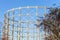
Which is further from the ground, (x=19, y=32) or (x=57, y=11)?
(x=57, y=11)

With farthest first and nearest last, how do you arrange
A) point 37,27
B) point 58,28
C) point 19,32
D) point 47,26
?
point 19,32, point 37,27, point 47,26, point 58,28

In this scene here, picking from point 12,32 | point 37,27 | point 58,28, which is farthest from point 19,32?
point 58,28

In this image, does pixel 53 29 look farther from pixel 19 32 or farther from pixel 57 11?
pixel 19 32

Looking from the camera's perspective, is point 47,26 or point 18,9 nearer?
point 47,26

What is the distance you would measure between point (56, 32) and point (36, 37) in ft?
6.49

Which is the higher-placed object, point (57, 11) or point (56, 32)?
point (57, 11)

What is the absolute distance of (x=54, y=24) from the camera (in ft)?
33.9

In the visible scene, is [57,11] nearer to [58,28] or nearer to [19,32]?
[58,28]

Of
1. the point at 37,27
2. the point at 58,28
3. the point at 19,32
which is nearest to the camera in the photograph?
the point at 58,28

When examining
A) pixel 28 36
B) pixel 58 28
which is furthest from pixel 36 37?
pixel 58 28

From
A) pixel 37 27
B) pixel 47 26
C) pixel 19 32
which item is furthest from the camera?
pixel 19 32

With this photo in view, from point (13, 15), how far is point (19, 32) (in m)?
1.17

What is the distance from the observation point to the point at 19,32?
12758 mm

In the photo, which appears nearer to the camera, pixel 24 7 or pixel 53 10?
pixel 53 10
